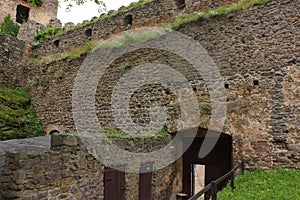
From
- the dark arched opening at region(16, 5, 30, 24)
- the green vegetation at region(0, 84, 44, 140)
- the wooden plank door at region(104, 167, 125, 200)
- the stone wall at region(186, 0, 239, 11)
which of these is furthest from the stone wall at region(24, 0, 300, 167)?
the dark arched opening at region(16, 5, 30, 24)

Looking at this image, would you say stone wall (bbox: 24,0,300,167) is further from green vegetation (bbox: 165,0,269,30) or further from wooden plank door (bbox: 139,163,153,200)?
wooden plank door (bbox: 139,163,153,200)

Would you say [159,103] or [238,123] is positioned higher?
[159,103]

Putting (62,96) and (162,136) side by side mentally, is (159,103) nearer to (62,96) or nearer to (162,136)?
(162,136)

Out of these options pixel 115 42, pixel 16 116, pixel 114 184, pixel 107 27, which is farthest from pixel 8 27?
pixel 114 184

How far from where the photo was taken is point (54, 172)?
440 cm

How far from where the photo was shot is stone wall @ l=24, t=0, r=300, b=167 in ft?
21.5

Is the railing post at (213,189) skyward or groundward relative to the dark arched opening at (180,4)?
groundward

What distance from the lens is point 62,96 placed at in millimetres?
11133

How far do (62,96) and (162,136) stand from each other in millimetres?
5382

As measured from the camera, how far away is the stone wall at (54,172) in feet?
12.8

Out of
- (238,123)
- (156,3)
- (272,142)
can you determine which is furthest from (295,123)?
(156,3)

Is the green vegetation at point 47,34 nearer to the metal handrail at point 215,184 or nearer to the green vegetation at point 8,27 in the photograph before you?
the green vegetation at point 8,27

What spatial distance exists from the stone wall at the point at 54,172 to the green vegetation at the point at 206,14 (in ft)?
14.8

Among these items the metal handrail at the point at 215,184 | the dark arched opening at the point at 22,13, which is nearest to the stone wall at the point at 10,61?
the dark arched opening at the point at 22,13
